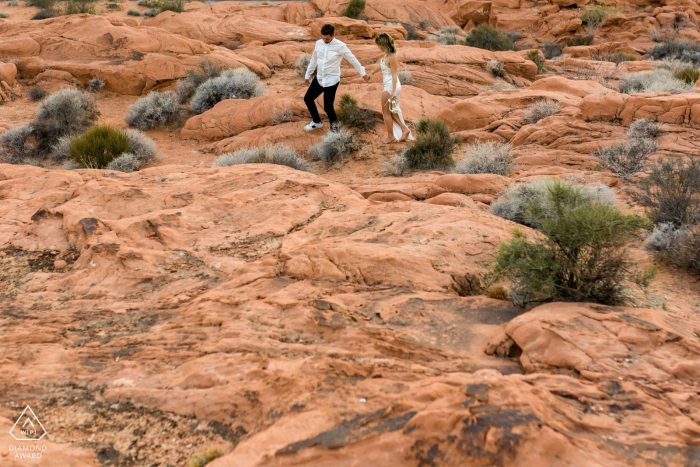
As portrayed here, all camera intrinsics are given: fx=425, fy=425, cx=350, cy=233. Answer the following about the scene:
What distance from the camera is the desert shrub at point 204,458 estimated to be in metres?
1.74

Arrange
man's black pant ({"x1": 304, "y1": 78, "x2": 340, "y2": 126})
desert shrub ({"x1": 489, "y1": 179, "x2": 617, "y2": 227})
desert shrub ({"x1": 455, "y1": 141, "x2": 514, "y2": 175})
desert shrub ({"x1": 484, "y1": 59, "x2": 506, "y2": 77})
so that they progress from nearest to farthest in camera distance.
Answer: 1. desert shrub ({"x1": 489, "y1": 179, "x2": 617, "y2": 227})
2. desert shrub ({"x1": 455, "y1": 141, "x2": 514, "y2": 175})
3. man's black pant ({"x1": 304, "y1": 78, "x2": 340, "y2": 126})
4. desert shrub ({"x1": 484, "y1": 59, "x2": 506, "y2": 77})

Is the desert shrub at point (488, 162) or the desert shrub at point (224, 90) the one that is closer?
the desert shrub at point (488, 162)

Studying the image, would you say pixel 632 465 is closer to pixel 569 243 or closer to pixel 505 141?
pixel 569 243

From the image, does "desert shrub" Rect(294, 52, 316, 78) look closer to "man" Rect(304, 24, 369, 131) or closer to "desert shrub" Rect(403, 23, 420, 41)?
"man" Rect(304, 24, 369, 131)

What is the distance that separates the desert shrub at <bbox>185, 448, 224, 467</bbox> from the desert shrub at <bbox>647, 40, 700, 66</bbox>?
20462mm

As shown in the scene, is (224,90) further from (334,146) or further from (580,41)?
(580,41)

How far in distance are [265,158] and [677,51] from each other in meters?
18.2

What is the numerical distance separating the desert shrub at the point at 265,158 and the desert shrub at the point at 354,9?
1713 centimetres

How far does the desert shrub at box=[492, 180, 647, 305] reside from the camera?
8.94 ft

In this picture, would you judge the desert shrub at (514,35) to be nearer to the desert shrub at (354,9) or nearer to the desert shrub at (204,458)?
the desert shrub at (354,9)

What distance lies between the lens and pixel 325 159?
8695mm

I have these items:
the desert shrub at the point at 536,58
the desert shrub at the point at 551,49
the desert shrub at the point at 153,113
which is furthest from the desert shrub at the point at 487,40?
the desert shrub at the point at 153,113

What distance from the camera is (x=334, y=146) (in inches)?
336

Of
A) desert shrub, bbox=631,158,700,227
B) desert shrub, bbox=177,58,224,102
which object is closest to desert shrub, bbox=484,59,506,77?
desert shrub, bbox=177,58,224,102
